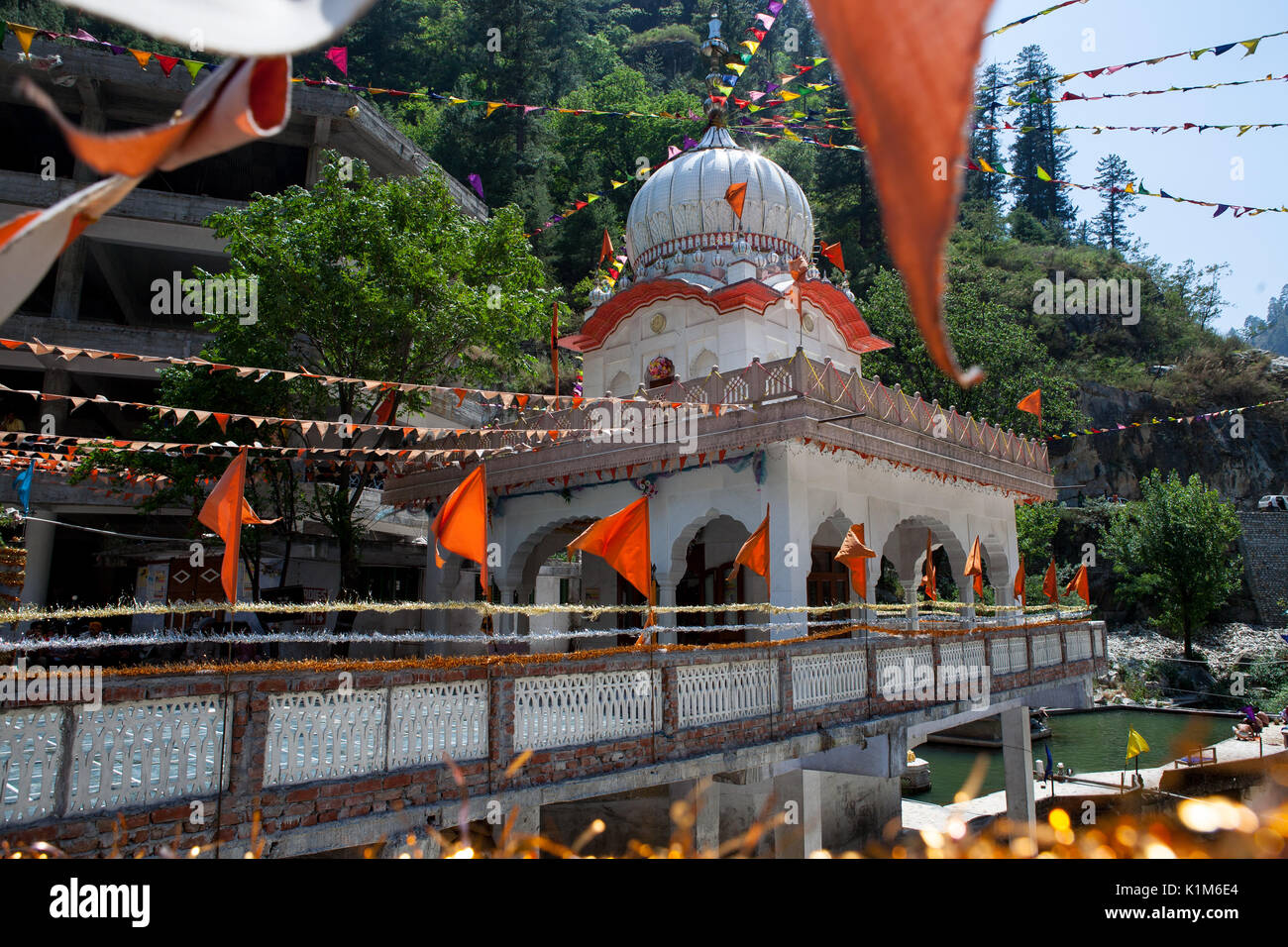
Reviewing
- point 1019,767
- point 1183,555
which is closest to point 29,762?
point 1019,767

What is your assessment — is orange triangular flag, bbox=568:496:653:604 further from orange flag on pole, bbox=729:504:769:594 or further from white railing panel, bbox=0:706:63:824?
white railing panel, bbox=0:706:63:824

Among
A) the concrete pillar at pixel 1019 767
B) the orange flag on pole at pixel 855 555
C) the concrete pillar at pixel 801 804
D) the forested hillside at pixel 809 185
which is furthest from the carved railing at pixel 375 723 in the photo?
the forested hillside at pixel 809 185

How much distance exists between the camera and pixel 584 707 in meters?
7.84

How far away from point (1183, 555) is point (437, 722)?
129ft

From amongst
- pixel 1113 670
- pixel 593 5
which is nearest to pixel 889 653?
pixel 1113 670

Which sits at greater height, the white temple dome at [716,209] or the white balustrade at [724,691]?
the white temple dome at [716,209]

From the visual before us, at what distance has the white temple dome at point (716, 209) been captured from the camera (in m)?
19.5

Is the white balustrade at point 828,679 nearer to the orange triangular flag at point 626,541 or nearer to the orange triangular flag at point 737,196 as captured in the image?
the orange triangular flag at point 626,541

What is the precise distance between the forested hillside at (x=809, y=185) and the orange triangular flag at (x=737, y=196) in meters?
14.4

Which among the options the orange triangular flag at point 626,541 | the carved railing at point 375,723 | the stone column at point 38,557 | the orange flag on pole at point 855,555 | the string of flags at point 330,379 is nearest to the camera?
the carved railing at point 375,723

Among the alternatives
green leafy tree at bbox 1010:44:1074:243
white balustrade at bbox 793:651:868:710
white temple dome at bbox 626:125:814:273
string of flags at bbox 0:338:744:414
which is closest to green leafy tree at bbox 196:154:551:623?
string of flags at bbox 0:338:744:414

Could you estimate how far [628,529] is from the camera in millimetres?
8812

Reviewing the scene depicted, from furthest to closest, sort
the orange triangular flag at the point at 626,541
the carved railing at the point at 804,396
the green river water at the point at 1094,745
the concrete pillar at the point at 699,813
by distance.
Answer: the green river water at the point at 1094,745
the carved railing at the point at 804,396
the concrete pillar at the point at 699,813
the orange triangular flag at the point at 626,541

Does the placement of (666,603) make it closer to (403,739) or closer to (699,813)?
(699,813)
